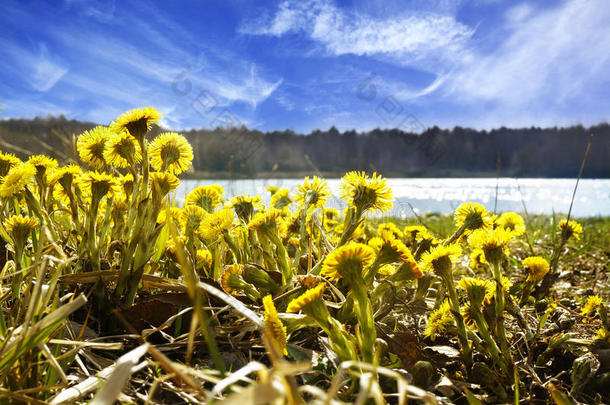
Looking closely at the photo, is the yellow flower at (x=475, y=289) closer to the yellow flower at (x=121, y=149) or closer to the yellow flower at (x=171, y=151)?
the yellow flower at (x=171, y=151)

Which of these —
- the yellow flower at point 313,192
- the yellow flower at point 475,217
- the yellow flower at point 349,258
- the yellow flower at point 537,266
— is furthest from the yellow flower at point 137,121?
the yellow flower at point 537,266

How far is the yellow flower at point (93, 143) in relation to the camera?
112cm

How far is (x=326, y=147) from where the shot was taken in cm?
8088

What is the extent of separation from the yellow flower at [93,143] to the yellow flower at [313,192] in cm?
65

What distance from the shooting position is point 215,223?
1.14 meters

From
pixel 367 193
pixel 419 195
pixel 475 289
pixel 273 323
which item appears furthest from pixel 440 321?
pixel 419 195

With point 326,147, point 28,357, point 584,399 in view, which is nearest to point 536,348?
point 584,399

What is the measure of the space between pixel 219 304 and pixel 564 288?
1.84 metres

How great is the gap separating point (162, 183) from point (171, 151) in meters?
0.12

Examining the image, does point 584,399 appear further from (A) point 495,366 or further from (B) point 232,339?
(B) point 232,339

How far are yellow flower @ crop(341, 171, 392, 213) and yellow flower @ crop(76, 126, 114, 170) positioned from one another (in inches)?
30.0

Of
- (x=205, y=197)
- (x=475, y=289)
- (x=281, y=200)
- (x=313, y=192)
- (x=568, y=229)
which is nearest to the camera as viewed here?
(x=475, y=289)

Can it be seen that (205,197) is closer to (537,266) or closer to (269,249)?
(269,249)

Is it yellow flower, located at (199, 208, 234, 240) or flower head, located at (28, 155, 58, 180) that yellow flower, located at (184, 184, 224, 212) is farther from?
flower head, located at (28, 155, 58, 180)
